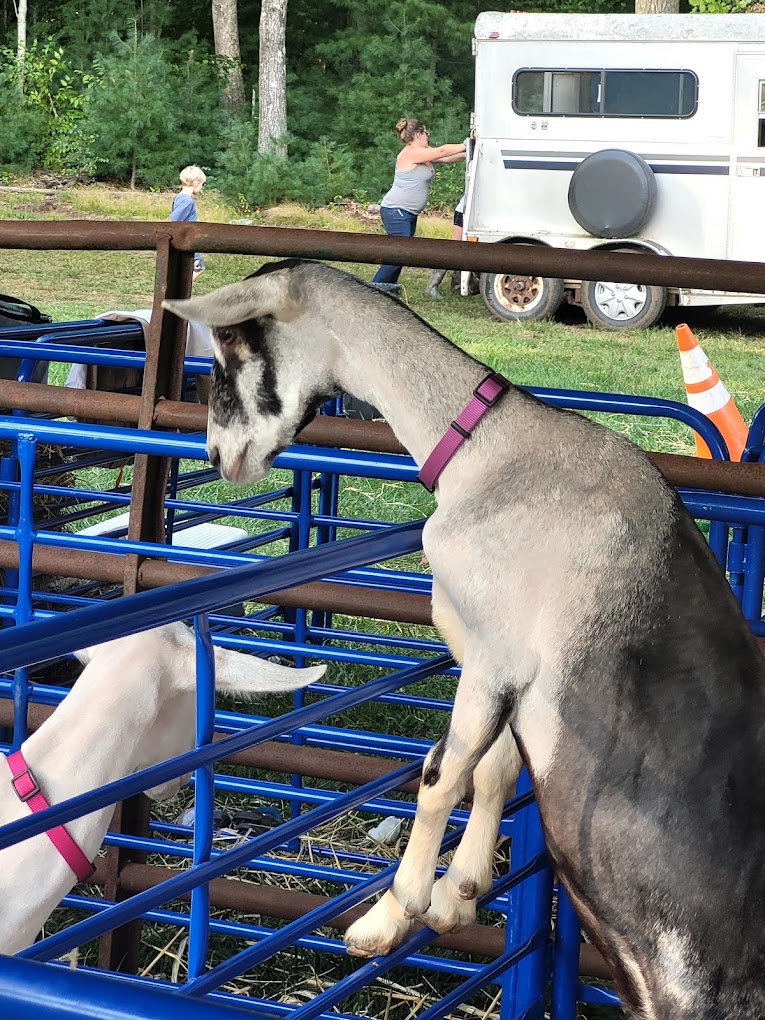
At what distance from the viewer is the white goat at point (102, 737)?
6.73 feet

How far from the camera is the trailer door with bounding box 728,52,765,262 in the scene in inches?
474

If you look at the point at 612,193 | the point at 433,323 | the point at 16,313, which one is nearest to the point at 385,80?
the point at 612,193

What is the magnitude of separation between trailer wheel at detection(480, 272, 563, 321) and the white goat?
10721mm

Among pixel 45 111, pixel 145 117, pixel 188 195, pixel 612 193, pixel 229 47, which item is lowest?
pixel 188 195

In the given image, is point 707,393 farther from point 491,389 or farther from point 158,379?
point 491,389

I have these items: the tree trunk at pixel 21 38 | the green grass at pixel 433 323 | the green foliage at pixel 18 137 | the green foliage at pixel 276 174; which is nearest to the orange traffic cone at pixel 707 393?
the green grass at pixel 433 323

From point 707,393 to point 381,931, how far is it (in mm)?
4655

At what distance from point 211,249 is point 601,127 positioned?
36.4 feet

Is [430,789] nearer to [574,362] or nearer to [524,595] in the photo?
[524,595]

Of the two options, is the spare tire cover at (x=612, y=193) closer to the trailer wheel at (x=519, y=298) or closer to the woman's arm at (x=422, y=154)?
the trailer wheel at (x=519, y=298)

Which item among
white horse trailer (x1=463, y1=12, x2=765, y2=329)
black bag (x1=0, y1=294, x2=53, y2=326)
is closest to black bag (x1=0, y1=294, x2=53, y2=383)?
black bag (x1=0, y1=294, x2=53, y2=326)

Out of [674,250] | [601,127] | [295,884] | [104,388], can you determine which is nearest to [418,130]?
[601,127]

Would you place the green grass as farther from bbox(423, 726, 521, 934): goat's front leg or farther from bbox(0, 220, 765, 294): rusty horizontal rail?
bbox(423, 726, 521, 934): goat's front leg

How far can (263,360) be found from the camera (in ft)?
6.79
